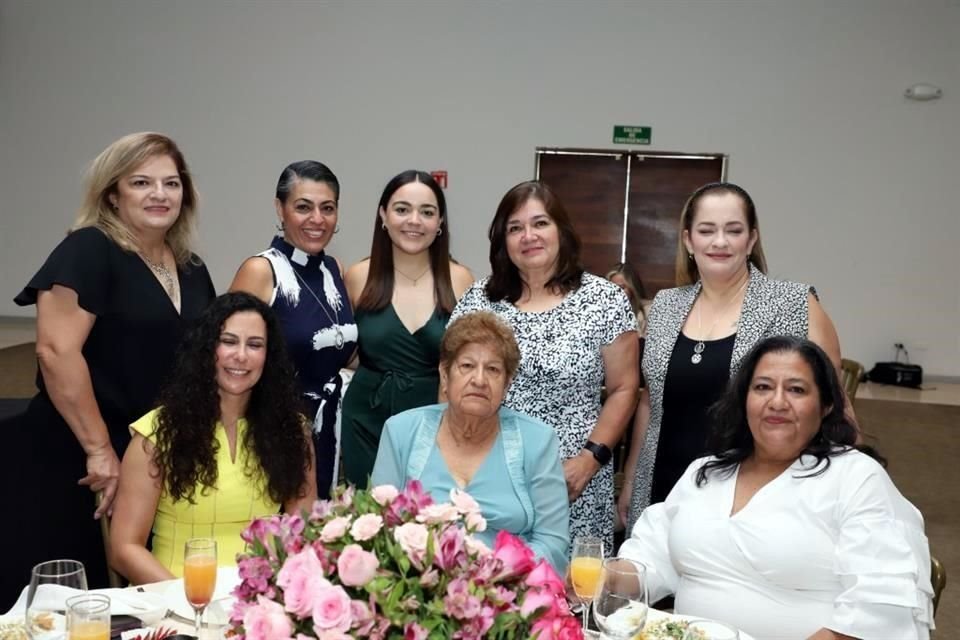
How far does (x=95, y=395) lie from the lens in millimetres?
2871

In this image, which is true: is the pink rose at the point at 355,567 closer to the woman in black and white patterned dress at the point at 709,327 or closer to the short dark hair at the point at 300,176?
the woman in black and white patterned dress at the point at 709,327

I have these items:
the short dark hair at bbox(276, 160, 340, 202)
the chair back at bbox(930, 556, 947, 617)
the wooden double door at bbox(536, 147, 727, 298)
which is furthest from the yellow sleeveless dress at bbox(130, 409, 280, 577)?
the wooden double door at bbox(536, 147, 727, 298)

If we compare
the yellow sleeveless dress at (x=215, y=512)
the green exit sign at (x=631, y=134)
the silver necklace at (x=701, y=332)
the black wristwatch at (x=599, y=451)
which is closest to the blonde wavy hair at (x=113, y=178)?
the yellow sleeveless dress at (x=215, y=512)

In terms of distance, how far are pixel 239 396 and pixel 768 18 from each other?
9.41 meters

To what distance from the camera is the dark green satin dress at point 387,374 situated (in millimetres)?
3340

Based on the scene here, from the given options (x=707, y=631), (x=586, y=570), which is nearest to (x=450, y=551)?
(x=586, y=570)

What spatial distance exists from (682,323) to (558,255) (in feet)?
1.57

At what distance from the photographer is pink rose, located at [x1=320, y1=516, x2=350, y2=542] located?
1.29m

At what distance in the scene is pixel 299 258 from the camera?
3346 millimetres

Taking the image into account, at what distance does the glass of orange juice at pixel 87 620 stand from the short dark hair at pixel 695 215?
83.7 inches

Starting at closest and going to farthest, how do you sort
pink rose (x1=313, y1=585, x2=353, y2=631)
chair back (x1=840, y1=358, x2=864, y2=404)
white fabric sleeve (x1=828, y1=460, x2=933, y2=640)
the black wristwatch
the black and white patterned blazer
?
pink rose (x1=313, y1=585, x2=353, y2=631) → white fabric sleeve (x1=828, y1=460, x2=933, y2=640) → the black and white patterned blazer → the black wristwatch → chair back (x1=840, y1=358, x2=864, y2=404)

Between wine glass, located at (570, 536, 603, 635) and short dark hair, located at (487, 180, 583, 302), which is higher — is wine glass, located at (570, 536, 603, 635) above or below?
below

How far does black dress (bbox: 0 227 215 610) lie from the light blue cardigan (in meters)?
0.91

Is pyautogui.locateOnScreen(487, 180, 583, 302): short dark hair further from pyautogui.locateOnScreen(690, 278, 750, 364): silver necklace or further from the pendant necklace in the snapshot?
the pendant necklace
